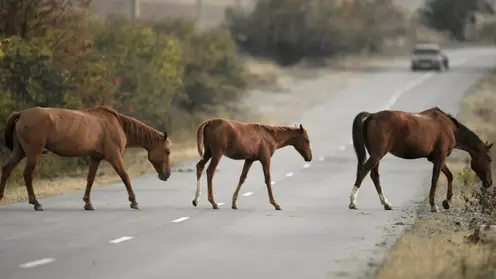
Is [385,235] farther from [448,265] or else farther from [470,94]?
[470,94]

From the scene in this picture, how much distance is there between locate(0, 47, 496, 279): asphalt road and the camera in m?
15.7

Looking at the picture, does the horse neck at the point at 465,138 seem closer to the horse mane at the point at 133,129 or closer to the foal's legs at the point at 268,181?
the foal's legs at the point at 268,181

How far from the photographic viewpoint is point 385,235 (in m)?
20.1

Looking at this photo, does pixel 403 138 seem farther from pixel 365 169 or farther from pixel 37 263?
pixel 37 263

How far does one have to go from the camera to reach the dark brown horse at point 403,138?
24.9 m

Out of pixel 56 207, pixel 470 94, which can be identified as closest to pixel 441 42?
pixel 470 94

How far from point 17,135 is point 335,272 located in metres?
9.18

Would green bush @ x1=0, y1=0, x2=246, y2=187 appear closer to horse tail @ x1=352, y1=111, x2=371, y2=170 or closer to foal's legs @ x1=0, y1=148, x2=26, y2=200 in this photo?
foal's legs @ x1=0, y1=148, x2=26, y2=200

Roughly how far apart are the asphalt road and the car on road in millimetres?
53893

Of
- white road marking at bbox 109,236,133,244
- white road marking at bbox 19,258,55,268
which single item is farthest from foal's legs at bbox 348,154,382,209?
white road marking at bbox 19,258,55,268

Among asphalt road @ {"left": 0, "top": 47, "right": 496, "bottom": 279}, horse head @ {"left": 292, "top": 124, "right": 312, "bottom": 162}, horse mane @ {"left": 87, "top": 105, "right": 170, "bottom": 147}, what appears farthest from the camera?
horse head @ {"left": 292, "top": 124, "right": 312, "bottom": 162}

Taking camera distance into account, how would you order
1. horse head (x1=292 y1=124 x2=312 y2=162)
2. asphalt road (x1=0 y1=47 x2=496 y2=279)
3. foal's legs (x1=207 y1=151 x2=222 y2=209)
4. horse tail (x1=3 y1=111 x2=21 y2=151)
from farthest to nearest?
horse head (x1=292 y1=124 x2=312 y2=162)
foal's legs (x1=207 y1=151 x2=222 y2=209)
horse tail (x1=3 y1=111 x2=21 y2=151)
asphalt road (x1=0 y1=47 x2=496 y2=279)

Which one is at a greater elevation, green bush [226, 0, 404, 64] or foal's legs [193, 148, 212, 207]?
foal's legs [193, 148, 212, 207]

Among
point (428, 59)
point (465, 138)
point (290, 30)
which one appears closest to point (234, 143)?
point (465, 138)
